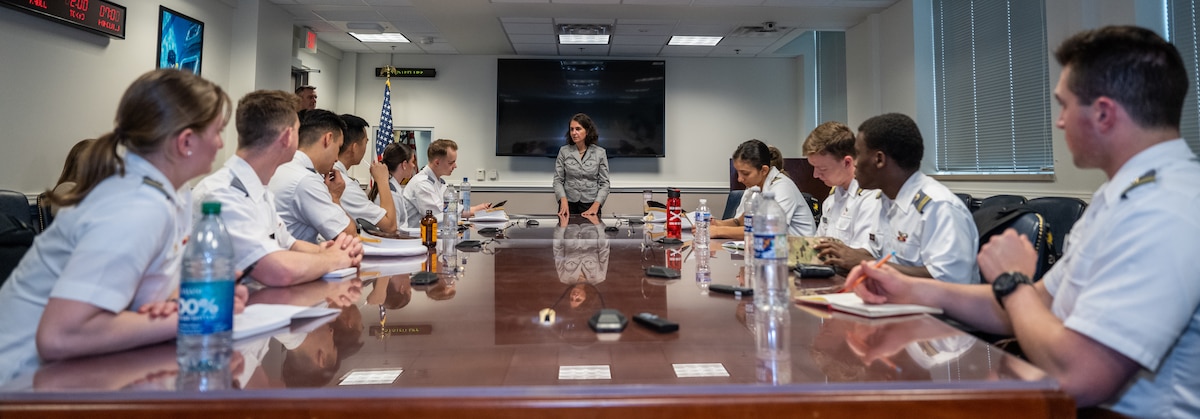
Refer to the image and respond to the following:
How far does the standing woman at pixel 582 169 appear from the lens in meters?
5.04

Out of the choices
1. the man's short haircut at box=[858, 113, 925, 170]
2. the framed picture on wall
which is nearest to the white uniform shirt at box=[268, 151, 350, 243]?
the man's short haircut at box=[858, 113, 925, 170]

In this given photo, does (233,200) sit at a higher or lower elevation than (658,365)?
higher

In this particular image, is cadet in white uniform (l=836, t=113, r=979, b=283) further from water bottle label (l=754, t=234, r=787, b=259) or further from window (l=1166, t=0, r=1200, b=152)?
window (l=1166, t=0, r=1200, b=152)

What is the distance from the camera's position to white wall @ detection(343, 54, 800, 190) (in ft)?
25.6

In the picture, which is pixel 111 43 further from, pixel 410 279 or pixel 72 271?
pixel 72 271

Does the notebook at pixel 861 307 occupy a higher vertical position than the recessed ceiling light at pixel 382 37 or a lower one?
lower

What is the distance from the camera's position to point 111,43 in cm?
420

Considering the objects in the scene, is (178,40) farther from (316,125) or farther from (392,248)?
(392,248)

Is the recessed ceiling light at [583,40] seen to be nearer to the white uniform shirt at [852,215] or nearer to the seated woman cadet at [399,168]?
the seated woman cadet at [399,168]

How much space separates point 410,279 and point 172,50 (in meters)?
4.45

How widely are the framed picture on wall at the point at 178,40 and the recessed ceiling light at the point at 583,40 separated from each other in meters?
3.50

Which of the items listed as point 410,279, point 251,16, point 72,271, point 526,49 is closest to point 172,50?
point 251,16

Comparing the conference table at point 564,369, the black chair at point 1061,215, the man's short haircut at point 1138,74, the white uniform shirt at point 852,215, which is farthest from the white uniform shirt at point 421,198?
the man's short haircut at point 1138,74

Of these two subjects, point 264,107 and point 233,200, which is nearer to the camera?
point 233,200
